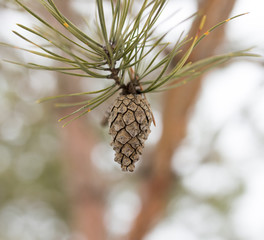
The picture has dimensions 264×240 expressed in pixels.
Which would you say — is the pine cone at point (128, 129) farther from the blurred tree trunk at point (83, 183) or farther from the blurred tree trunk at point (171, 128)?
the blurred tree trunk at point (83, 183)

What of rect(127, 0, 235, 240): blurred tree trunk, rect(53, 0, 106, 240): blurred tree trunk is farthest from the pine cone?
rect(53, 0, 106, 240): blurred tree trunk

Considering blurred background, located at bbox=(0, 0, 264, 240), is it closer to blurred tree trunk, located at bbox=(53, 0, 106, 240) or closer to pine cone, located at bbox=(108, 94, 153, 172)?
blurred tree trunk, located at bbox=(53, 0, 106, 240)

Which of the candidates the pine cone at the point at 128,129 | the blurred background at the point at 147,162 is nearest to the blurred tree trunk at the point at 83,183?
the blurred background at the point at 147,162

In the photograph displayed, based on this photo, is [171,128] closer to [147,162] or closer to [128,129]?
[147,162]

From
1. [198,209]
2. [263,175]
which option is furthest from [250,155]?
[198,209]

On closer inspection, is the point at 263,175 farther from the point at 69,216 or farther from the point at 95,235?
the point at 69,216

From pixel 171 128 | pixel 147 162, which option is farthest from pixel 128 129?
pixel 147 162
